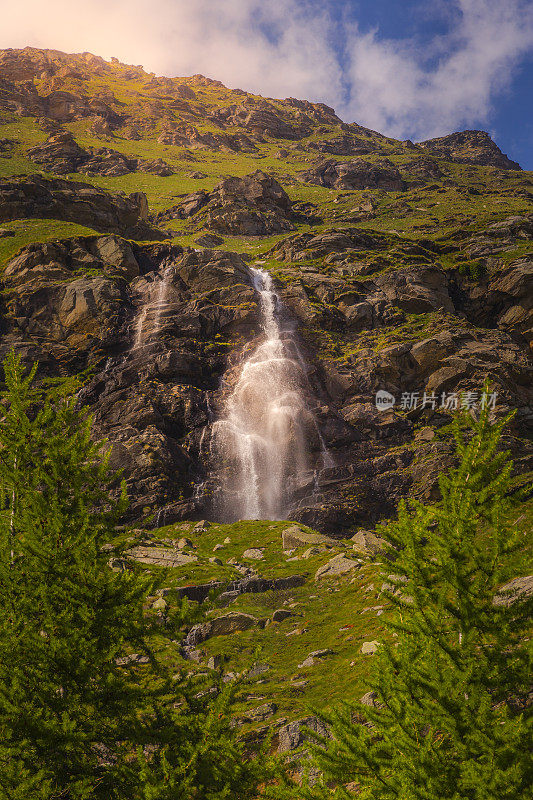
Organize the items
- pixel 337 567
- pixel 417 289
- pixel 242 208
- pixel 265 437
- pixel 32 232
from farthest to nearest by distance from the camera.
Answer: pixel 242 208 → pixel 32 232 → pixel 417 289 → pixel 265 437 → pixel 337 567

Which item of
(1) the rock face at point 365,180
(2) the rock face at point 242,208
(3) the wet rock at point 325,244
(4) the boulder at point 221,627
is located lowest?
(4) the boulder at point 221,627

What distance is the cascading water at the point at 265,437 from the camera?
5378cm

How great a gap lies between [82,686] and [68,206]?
108 metres

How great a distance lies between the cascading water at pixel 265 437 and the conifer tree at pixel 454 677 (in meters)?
45.7

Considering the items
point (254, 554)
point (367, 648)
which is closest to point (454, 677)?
point (367, 648)

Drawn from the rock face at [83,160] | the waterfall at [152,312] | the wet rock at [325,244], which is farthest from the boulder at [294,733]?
the rock face at [83,160]

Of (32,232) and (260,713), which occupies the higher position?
(32,232)

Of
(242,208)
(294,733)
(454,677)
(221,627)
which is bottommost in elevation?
(221,627)

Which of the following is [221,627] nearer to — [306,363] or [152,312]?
[306,363]

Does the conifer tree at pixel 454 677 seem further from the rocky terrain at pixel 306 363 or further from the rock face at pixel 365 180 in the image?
the rock face at pixel 365 180

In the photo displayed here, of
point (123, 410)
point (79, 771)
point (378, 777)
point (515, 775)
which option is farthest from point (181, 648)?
point (123, 410)

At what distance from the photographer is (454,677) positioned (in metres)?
7.05

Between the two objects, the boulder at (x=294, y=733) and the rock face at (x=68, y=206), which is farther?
the rock face at (x=68, y=206)

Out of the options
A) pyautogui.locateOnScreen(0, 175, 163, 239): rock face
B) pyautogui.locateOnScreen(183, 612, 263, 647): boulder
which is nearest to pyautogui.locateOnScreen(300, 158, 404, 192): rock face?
pyautogui.locateOnScreen(0, 175, 163, 239): rock face
